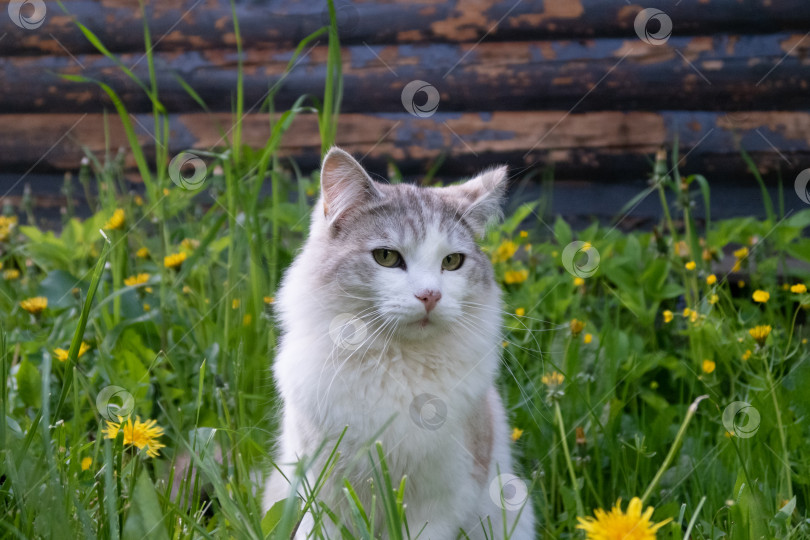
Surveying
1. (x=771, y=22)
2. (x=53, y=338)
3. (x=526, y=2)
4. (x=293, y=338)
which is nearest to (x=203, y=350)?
(x=53, y=338)

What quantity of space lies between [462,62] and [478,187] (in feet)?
5.95

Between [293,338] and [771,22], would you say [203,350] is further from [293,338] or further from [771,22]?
[771,22]

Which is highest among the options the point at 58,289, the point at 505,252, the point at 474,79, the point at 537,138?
Answer: the point at 474,79

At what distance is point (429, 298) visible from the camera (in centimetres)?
173

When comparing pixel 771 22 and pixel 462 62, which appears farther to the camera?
pixel 462 62

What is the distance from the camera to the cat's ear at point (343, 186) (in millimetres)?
1878

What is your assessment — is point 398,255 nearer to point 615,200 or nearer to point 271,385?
point 271,385

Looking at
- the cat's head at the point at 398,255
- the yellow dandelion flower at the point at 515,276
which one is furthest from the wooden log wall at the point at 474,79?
the cat's head at the point at 398,255

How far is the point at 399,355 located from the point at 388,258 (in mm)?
239

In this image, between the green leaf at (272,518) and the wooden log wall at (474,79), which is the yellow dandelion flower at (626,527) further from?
the wooden log wall at (474,79)

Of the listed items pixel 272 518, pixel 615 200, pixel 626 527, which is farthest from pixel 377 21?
pixel 626 527

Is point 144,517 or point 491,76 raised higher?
point 491,76

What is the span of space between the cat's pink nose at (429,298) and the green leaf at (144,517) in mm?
699

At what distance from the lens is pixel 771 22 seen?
11.4 feet
